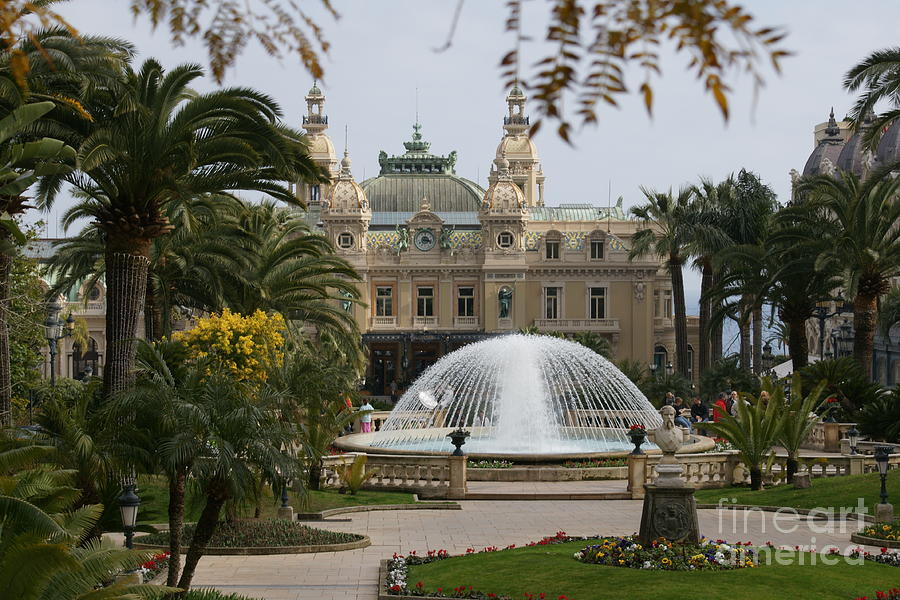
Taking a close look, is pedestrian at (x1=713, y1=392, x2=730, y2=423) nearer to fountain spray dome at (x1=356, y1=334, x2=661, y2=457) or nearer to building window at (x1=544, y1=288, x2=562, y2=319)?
fountain spray dome at (x1=356, y1=334, x2=661, y2=457)

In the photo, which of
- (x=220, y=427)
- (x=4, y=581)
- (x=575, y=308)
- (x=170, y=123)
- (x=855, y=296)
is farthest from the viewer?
(x=575, y=308)

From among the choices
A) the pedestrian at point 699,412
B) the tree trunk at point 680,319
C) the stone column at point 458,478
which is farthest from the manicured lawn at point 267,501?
the tree trunk at point 680,319

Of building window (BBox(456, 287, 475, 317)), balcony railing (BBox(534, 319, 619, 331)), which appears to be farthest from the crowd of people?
building window (BBox(456, 287, 475, 317))

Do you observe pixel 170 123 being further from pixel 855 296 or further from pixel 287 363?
pixel 855 296

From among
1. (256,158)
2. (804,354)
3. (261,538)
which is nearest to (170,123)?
(256,158)

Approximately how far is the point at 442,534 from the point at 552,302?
54615 millimetres

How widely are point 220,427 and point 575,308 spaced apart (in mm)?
61770

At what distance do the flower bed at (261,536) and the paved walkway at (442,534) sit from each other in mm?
410

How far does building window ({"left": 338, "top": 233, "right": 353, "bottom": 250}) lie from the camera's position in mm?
73406

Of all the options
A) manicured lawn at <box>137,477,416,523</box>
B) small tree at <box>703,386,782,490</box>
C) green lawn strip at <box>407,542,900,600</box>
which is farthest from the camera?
small tree at <box>703,386,782,490</box>

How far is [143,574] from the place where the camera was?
15.0 metres

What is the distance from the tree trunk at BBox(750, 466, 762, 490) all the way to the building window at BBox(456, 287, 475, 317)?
49.9 metres

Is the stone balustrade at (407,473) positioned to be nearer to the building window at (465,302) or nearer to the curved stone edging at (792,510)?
the curved stone edging at (792,510)

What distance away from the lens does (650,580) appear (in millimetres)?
13570
